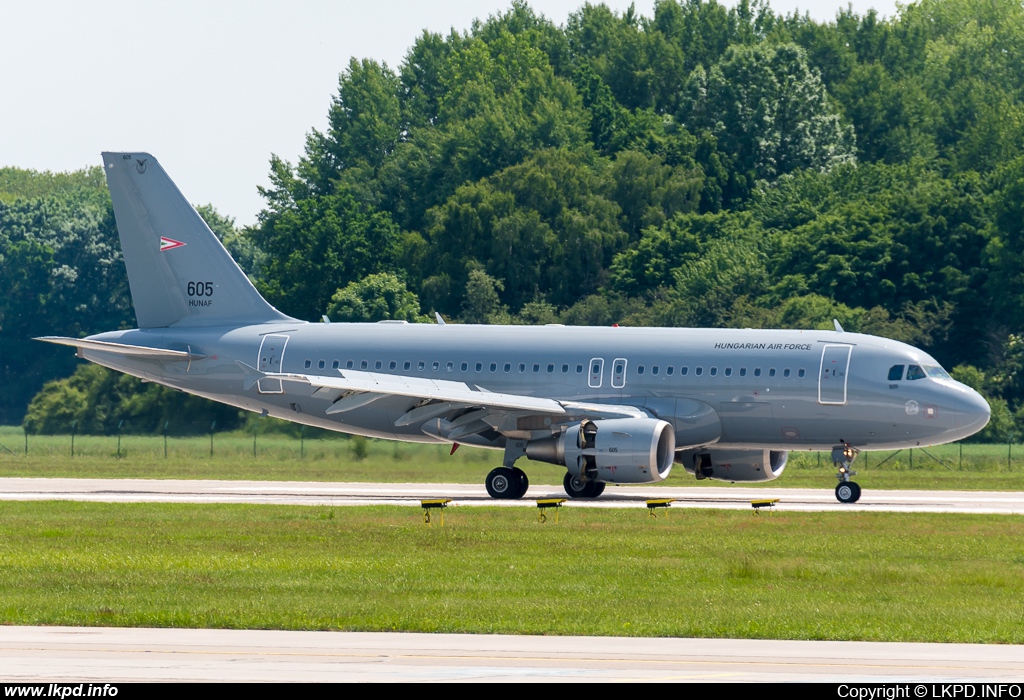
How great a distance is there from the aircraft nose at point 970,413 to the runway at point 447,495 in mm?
Result: 1796

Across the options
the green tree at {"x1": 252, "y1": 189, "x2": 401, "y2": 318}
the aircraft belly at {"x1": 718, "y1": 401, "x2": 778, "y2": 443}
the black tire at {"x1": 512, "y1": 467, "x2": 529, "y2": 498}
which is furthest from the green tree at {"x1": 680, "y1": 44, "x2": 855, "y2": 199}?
the black tire at {"x1": 512, "y1": 467, "x2": 529, "y2": 498}

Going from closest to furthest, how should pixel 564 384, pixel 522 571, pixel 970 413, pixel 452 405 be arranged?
1. pixel 522 571
2. pixel 970 413
3. pixel 452 405
4. pixel 564 384

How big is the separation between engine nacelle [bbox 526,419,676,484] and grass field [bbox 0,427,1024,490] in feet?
18.8

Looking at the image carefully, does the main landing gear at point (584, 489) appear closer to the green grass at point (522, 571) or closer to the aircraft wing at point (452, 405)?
the aircraft wing at point (452, 405)

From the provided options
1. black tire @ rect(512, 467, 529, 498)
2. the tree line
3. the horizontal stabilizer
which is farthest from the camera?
the tree line

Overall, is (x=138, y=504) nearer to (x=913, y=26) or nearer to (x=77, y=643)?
(x=77, y=643)

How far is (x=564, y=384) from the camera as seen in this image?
135 ft

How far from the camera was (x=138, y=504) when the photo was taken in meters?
36.8

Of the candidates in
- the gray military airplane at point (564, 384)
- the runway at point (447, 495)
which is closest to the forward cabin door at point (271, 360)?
the gray military airplane at point (564, 384)

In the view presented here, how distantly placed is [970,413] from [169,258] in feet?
72.2

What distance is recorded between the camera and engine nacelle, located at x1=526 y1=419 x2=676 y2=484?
37438 millimetres

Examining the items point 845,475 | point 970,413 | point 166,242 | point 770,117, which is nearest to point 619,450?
point 845,475

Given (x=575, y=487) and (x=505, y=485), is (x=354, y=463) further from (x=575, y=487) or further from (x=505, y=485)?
(x=575, y=487)

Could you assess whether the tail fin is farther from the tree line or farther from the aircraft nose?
the aircraft nose
